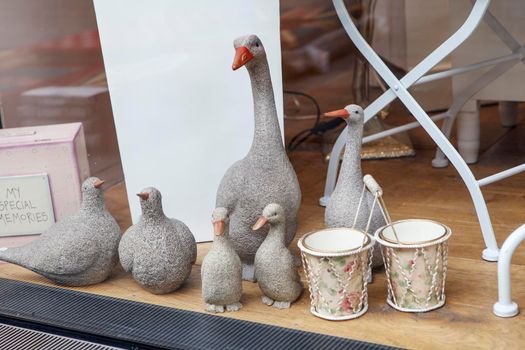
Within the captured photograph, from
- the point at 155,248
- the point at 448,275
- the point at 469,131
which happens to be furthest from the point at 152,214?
the point at 469,131

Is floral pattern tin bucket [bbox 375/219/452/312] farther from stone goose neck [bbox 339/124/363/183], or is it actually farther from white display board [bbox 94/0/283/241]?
white display board [bbox 94/0/283/241]

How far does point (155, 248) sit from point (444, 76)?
29.2 inches

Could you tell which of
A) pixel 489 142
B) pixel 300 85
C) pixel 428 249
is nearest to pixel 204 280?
pixel 428 249

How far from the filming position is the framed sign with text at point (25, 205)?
171cm

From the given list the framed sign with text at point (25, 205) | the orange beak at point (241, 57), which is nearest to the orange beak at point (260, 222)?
the orange beak at point (241, 57)

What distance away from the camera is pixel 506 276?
1.29 m

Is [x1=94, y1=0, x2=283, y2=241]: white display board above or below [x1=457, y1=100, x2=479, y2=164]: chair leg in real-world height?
above

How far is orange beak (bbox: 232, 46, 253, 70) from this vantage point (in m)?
1.40

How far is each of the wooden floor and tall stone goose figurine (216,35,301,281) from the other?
0.42 feet

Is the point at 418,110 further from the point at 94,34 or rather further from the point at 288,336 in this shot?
the point at 94,34

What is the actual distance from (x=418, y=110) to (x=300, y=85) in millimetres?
1055

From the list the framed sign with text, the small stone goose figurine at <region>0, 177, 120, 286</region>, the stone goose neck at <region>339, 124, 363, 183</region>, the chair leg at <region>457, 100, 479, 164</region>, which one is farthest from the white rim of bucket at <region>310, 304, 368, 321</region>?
the chair leg at <region>457, 100, 479, 164</region>

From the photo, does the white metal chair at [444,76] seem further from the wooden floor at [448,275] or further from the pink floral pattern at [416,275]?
the pink floral pattern at [416,275]

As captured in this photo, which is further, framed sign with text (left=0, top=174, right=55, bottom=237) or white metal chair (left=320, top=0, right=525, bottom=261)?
framed sign with text (left=0, top=174, right=55, bottom=237)
